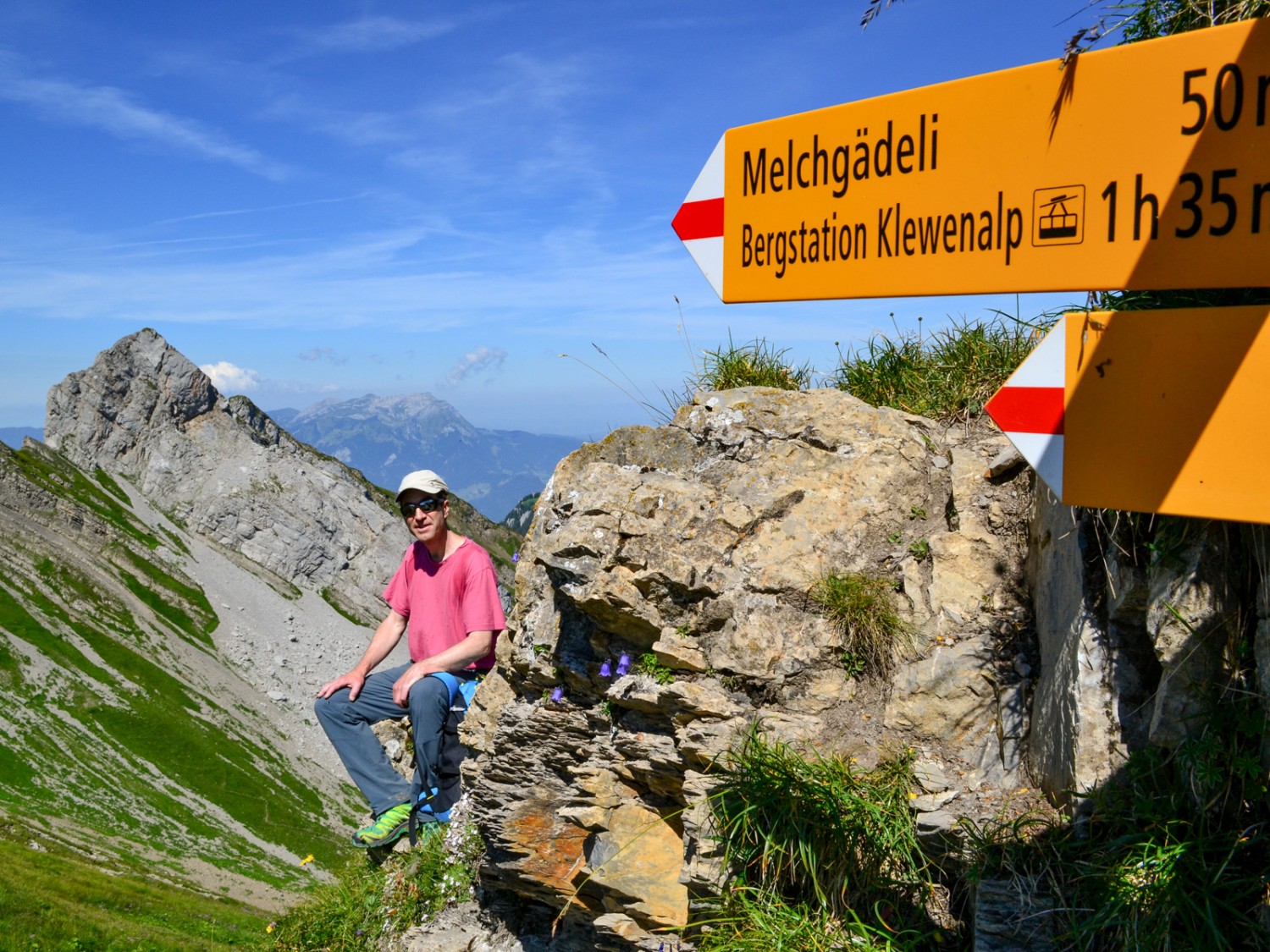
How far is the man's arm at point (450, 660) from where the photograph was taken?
276 inches

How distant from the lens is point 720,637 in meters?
5.40

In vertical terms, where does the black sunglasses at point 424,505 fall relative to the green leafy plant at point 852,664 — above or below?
above

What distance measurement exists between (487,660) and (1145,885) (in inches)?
204

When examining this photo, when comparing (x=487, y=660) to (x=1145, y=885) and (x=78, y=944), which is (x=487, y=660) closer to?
(x=1145, y=885)

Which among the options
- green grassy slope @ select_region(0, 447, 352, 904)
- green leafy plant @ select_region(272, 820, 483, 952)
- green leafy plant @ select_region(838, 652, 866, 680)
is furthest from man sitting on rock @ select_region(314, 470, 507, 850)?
green grassy slope @ select_region(0, 447, 352, 904)

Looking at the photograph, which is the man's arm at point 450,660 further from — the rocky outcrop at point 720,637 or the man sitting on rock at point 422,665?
the rocky outcrop at point 720,637

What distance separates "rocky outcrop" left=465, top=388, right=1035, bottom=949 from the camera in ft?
15.7

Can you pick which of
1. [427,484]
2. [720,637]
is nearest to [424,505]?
[427,484]

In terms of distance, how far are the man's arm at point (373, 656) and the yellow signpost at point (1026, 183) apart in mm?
5115

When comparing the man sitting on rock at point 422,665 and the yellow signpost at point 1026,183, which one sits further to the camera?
the man sitting on rock at point 422,665

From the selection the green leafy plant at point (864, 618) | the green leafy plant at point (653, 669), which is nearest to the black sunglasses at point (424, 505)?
the green leafy plant at point (653, 669)

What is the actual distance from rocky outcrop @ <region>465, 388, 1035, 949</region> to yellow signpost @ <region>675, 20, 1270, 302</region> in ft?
7.41

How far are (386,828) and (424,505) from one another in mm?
2935

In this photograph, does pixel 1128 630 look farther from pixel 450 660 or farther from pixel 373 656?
pixel 373 656
